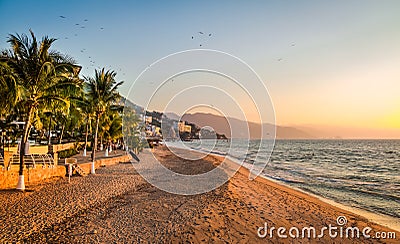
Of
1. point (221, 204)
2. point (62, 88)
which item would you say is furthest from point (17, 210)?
point (221, 204)

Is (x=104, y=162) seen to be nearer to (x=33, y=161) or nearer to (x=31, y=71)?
(x=33, y=161)

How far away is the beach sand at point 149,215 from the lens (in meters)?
7.47

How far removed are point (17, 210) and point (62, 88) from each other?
5882mm

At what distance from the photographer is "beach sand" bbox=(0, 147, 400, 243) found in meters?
7.47

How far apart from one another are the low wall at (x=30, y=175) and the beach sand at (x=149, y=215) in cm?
69

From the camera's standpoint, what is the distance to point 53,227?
7.75 m

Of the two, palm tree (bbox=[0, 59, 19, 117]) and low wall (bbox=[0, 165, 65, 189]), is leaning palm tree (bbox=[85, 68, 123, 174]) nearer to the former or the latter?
low wall (bbox=[0, 165, 65, 189])

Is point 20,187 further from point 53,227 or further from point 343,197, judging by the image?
point 343,197

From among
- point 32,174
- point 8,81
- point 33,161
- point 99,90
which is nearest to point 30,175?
point 32,174

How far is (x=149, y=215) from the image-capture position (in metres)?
9.47

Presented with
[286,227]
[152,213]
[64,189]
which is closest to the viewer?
[286,227]

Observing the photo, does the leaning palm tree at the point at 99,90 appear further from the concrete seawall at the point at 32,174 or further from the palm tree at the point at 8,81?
the palm tree at the point at 8,81

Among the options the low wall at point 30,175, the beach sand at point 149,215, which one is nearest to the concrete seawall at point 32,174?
the low wall at point 30,175

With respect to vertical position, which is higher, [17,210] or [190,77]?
[190,77]
